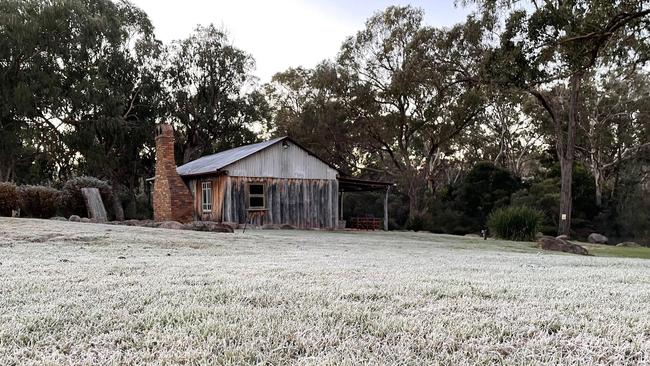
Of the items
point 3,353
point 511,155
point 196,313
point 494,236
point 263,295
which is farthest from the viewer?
point 511,155

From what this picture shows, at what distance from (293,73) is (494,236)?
69.0ft

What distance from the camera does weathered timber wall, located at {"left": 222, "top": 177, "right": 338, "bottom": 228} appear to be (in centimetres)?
2112

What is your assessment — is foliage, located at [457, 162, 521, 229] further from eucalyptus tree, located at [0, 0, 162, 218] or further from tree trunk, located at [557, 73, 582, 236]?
eucalyptus tree, located at [0, 0, 162, 218]

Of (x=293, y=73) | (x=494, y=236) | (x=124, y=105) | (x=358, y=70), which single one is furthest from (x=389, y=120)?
(x=124, y=105)

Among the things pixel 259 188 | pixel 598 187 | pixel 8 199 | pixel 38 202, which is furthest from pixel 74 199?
pixel 598 187

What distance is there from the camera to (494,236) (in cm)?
2039

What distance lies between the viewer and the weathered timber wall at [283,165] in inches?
847

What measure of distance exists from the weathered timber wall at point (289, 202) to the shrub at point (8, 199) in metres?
A: 7.60

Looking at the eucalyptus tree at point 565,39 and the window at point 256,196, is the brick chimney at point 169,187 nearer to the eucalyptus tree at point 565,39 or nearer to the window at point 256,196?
the window at point 256,196

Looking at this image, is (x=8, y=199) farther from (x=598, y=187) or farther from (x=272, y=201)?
(x=598, y=187)

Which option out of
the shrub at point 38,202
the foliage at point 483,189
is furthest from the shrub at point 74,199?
the foliage at point 483,189

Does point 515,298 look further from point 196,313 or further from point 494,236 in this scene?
point 494,236

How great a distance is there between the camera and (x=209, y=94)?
36.0m

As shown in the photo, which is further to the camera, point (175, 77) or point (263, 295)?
point (175, 77)
